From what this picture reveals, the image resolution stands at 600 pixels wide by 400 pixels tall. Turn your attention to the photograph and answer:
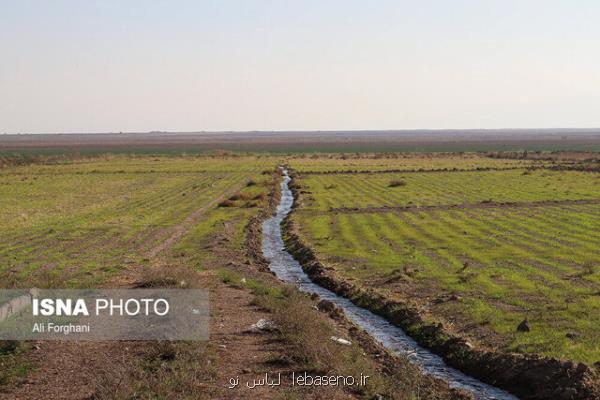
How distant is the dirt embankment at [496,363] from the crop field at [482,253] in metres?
0.72

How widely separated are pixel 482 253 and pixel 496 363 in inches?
646

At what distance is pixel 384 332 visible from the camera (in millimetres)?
22766

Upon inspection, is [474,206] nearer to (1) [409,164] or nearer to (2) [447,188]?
(2) [447,188]

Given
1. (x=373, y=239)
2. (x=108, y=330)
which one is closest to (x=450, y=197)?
(x=373, y=239)

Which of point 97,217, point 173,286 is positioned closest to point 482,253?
point 173,286

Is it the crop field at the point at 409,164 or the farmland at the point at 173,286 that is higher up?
the farmland at the point at 173,286

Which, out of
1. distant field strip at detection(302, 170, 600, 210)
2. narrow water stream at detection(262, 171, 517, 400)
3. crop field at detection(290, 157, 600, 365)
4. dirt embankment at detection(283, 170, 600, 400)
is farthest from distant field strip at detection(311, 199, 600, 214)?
dirt embankment at detection(283, 170, 600, 400)

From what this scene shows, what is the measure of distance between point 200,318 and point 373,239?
2026cm

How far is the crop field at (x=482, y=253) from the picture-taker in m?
22.0

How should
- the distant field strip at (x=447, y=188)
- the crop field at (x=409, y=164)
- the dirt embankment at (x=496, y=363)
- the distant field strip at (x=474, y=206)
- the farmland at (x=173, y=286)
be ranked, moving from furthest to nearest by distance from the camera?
the crop field at (x=409, y=164) < the distant field strip at (x=447, y=188) < the distant field strip at (x=474, y=206) < the dirt embankment at (x=496, y=363) < the farmland at (x=173, y=286)
